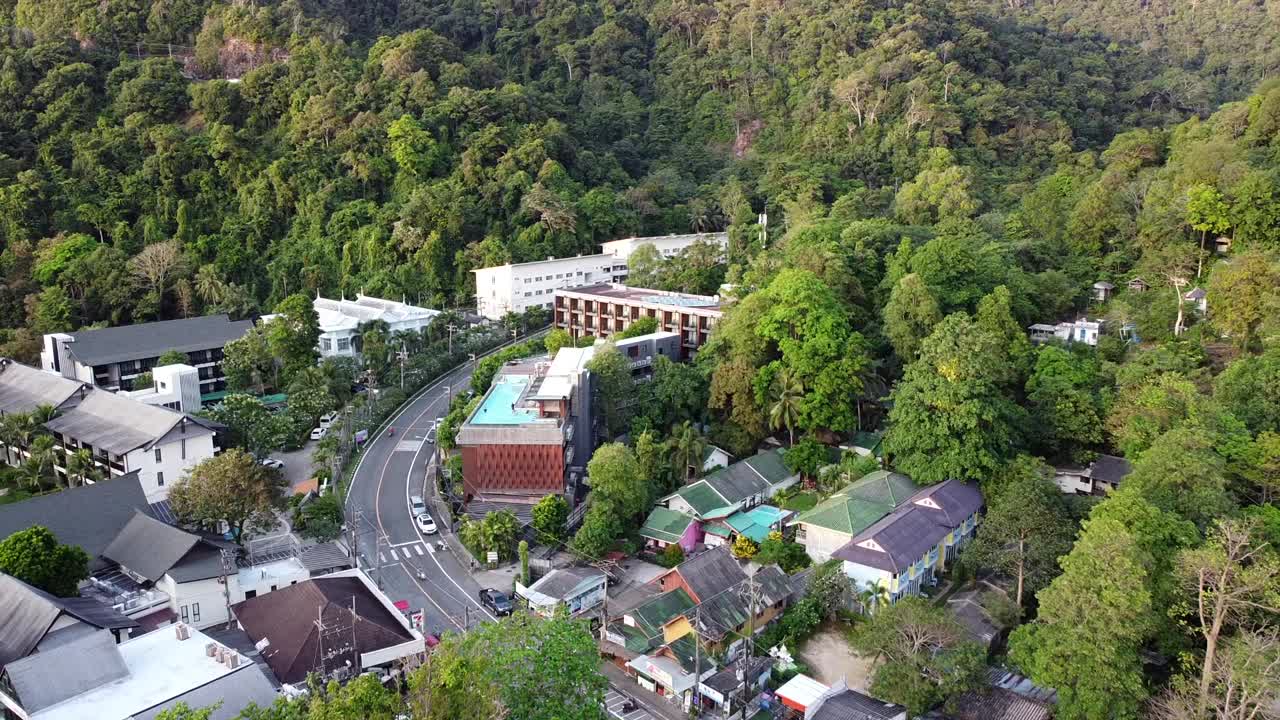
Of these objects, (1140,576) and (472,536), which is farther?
(472,536)

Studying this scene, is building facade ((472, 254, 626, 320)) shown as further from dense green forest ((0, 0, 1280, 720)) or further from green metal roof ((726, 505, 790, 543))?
green metal roof ((726, 505, 790, 543))

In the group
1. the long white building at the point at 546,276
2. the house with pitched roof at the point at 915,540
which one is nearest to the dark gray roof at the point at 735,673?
the house with pitched roof at the point at 915,540

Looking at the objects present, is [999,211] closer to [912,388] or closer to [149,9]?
[912,388]

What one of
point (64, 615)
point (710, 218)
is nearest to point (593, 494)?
point (64, 615)

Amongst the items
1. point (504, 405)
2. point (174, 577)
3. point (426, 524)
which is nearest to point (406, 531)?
point (426, 524)

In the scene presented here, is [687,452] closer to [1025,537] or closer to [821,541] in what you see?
[821,541]

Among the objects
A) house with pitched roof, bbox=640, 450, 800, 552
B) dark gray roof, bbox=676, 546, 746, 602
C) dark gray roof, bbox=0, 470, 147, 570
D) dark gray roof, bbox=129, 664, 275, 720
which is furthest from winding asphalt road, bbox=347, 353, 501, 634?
dark gray roof, bbox=0, 470, 147, 570

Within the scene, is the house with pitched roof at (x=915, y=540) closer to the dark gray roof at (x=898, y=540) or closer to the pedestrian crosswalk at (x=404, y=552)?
the dark gray roof at (x=898, y=540)
